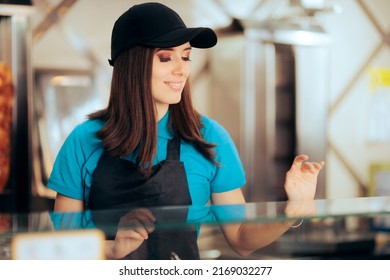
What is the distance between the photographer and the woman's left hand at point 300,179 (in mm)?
1110

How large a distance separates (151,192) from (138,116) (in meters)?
0.13

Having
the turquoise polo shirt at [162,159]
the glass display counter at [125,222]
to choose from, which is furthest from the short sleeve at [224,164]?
the glass display counter at [125,222]

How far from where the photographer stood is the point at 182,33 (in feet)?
3.98

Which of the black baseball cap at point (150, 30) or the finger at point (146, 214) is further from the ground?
the black baseball cap at point (150, 30)

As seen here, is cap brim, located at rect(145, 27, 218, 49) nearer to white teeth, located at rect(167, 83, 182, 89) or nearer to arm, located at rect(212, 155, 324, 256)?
white teeth, located at rect(167, 83, 182, 89)

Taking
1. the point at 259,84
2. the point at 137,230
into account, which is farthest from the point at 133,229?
the point at 259,84

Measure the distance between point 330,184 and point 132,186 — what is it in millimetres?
1195

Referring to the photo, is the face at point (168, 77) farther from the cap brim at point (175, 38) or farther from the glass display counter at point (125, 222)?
the glass display counter at point (125, 222)

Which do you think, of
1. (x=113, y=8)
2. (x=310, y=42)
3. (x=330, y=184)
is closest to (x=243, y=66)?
(x=310, y=42)

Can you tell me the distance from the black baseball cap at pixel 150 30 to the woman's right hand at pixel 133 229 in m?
0.30

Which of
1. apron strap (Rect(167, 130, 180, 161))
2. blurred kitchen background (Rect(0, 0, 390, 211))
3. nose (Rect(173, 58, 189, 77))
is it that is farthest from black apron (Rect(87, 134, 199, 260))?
blurred kitchen background (Rect(0, 0, 390, 211))

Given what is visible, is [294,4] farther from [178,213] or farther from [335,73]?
[178,213]
